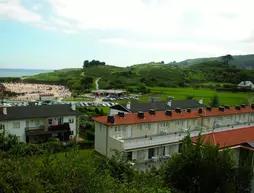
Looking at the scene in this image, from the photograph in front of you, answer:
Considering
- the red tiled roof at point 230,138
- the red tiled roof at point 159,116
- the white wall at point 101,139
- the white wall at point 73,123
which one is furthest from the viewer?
the white wall at point 73,123

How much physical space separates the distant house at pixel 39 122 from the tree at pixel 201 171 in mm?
28531

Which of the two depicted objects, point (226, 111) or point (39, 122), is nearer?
point (39, 122)

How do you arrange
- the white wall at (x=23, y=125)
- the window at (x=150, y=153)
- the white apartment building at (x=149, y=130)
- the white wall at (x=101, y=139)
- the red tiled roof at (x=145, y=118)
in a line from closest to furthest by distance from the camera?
the white apartment building at (x=149, y=130) < the window at (x=150, y=153) < the white wall at (x=101, y=139) < the red tiled roof at (x=145, y=118) < the white wall at (x=23, y=125)

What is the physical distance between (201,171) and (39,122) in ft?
105

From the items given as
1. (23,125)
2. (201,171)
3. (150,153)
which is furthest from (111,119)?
(201,171)

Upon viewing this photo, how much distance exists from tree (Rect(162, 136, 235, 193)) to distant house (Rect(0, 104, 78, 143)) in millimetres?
28531

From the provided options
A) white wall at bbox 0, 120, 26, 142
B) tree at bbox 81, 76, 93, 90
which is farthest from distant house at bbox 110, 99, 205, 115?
tree at bbox 81, 76, 93, 90

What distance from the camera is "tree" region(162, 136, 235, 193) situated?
2745cm

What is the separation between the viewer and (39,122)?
176 feet

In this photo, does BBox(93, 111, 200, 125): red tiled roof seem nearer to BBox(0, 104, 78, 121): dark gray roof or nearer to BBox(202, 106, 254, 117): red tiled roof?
BBox(202, 106, 254, 117): red tiled roof

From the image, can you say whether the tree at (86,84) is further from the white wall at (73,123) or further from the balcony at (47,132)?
the balcony at (47,132)

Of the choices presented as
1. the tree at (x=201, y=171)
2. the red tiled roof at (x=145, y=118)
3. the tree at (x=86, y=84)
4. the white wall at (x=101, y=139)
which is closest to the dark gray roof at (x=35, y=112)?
the red tiled roof at (x=145, y=118)

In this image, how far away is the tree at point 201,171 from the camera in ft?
90.1

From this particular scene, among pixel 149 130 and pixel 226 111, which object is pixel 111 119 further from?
pixel 226 111
